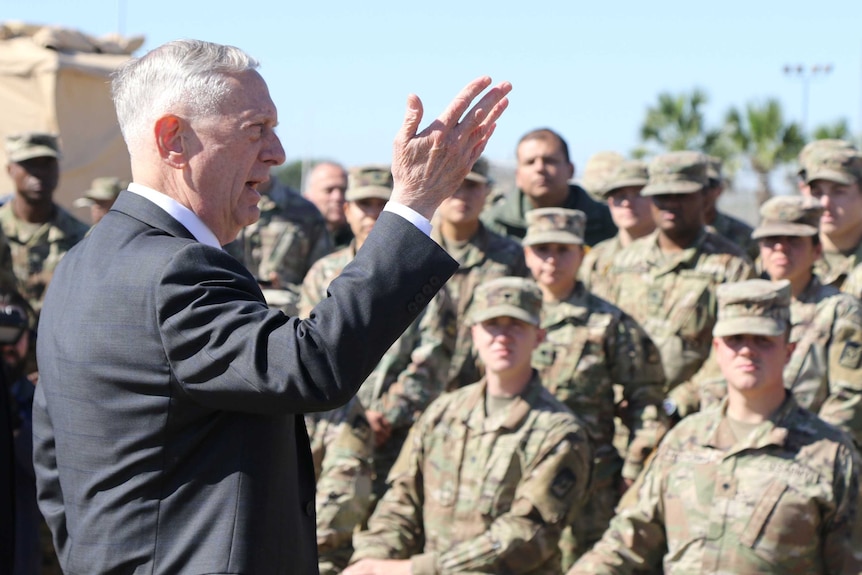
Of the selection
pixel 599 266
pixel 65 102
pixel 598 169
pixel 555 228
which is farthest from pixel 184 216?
pixel 65 102

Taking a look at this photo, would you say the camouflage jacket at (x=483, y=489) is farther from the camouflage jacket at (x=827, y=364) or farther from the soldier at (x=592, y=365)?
the camouflage jacket at (x=827, y=364)

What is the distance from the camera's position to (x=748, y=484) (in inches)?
179

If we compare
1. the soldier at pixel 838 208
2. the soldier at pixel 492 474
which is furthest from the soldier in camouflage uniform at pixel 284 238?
the soldier at pixel 838 208

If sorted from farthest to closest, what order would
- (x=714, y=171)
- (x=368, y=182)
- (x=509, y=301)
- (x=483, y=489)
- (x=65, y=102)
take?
(x=65, y=102) < (x=714, y=171) < (x=368, y=182) < (x=509, y=301) < (x=483, y=489)

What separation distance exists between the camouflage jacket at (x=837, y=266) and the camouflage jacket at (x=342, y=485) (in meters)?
2.58

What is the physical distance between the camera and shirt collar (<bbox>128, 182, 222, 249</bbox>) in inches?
94.4

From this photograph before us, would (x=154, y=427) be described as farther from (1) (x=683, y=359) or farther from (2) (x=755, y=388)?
(1) (x=683, y=359)

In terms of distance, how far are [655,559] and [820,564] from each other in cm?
59

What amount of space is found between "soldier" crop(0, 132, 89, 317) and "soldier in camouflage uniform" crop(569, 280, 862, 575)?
468 centimetres

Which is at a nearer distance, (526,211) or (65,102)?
(526,211)

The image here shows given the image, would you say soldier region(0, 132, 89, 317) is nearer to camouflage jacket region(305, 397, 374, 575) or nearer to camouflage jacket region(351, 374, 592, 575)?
camouflage jacket region(305, 397, 374, 575)

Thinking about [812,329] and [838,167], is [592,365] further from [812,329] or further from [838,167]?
[838,167]

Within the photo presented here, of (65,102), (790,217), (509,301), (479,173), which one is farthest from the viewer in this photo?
(65,102)

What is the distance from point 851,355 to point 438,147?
385 centimetres
